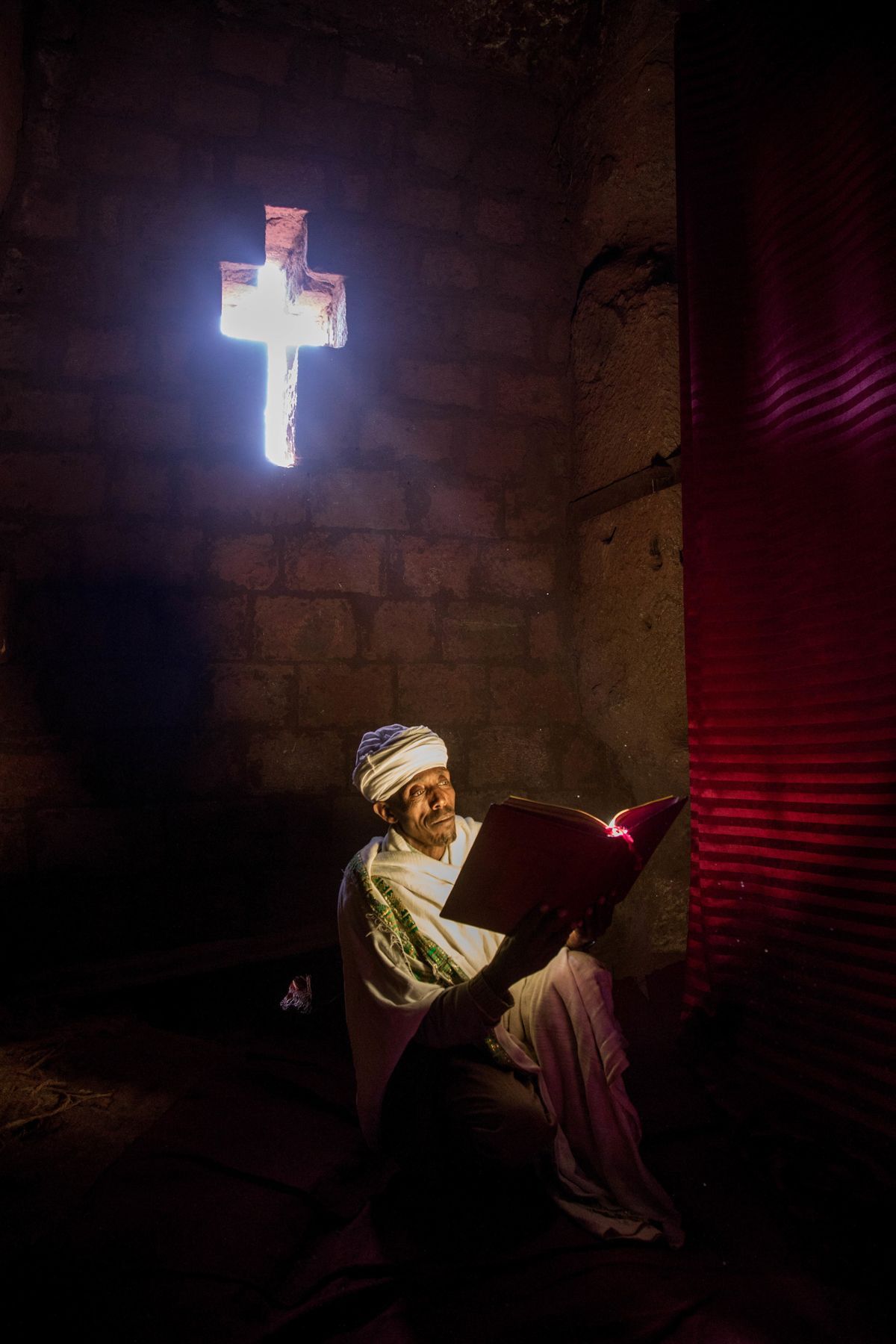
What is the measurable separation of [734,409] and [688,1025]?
2.05 metres

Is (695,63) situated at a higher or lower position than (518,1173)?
higher

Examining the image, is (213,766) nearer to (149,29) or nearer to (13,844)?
(13,844)

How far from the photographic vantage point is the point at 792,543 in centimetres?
243

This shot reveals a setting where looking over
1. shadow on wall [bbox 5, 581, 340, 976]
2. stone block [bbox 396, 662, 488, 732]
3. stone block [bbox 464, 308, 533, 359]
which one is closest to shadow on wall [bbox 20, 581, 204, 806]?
shadow on wall [bbox 5, 581, 340, 976]

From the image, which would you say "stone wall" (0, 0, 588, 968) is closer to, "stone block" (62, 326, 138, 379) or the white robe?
"stone block" (62, 326, 138, 379)

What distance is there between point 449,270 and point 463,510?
3.95ft

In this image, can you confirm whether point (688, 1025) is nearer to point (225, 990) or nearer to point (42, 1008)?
point (225, 990)

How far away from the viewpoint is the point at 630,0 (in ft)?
11.4

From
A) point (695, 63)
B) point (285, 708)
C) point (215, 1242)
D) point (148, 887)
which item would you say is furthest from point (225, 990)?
point (695, 63)

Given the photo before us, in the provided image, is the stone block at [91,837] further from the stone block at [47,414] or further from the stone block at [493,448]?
the stone block at [493,448]

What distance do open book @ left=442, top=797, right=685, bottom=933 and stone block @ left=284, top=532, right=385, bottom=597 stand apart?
6.72ft

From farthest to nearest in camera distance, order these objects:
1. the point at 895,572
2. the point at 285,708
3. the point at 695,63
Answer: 1. the point at 285,708
2. the point at 695,63
3. the point at 895,572

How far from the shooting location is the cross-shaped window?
12.2 feet

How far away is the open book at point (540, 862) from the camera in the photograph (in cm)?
179
